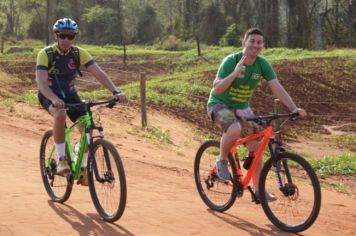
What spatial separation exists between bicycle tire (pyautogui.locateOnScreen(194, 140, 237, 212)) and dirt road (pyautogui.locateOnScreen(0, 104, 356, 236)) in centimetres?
11

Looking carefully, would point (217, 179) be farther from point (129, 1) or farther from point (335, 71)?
point (129, 1)

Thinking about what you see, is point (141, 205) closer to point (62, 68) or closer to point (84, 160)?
point (84, 160)

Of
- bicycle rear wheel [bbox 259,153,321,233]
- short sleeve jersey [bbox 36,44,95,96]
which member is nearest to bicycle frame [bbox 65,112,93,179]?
short sleeve jersey [bbox 36,44,95,96]

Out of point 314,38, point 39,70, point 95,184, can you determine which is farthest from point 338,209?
point 314,38

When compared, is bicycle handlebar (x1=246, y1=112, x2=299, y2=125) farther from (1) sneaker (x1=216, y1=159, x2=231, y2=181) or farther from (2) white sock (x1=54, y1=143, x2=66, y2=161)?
(2) white sock (x1=54, y1=143, x2=66, y2=161)

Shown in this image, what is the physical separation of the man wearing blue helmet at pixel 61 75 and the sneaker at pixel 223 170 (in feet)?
3.72

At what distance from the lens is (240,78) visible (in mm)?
5535

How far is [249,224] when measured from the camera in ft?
18.2

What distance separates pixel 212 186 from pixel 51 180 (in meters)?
1.73

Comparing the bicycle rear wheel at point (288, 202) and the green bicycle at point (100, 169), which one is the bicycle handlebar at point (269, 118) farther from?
the green bicycle at point (100, 169)

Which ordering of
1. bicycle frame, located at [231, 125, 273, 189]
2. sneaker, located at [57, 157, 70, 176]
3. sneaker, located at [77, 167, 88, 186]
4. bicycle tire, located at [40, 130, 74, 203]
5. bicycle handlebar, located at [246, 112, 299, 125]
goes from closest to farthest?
bicycle handlebar, located at [246, 112, 299, 125] < bicycle frame, located at [231, 125, 273, 189] < sneaker, located at [77, 167, 88, 186] < sneaker, located at [57, 157, 70, 176] < bicycle tire, located at [40, 130, 74, 203]

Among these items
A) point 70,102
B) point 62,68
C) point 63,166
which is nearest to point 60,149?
point 63,166

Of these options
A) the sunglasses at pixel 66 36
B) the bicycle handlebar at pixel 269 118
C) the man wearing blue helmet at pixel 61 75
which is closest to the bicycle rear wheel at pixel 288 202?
the bicycle handlebar at pixel 269 118

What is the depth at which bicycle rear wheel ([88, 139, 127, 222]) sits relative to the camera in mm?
5121
